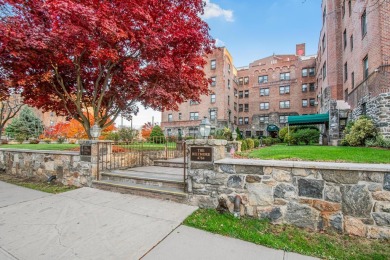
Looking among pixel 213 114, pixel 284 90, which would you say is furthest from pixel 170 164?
pixel 284 90

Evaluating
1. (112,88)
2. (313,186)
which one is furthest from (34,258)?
(112,88)

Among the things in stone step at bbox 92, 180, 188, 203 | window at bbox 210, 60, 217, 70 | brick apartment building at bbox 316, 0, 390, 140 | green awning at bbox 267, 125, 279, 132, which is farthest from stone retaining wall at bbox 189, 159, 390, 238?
window at bbox 210, 60, 217, 70

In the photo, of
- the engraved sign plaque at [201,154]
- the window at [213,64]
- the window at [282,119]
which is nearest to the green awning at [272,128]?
the window at [282,119]

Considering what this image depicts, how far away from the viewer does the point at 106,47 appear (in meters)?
6.76

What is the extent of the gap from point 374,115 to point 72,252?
1547 centimetres

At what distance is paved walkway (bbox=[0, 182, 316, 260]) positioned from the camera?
110 inches

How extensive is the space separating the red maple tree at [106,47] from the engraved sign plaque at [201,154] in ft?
11.9

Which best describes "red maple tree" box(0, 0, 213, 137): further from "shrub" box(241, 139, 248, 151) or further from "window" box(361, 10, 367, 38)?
"window" box(361, 10, 367, 38)

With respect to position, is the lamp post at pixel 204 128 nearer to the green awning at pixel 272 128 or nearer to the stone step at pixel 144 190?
the stone step at pixel 144 190

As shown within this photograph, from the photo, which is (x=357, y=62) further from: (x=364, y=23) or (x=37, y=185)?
(x=37, y=185)

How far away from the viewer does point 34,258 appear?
2.68m

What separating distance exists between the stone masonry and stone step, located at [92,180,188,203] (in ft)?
1.77

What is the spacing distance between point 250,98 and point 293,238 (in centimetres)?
3604

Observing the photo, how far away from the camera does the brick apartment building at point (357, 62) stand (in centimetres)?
1111
